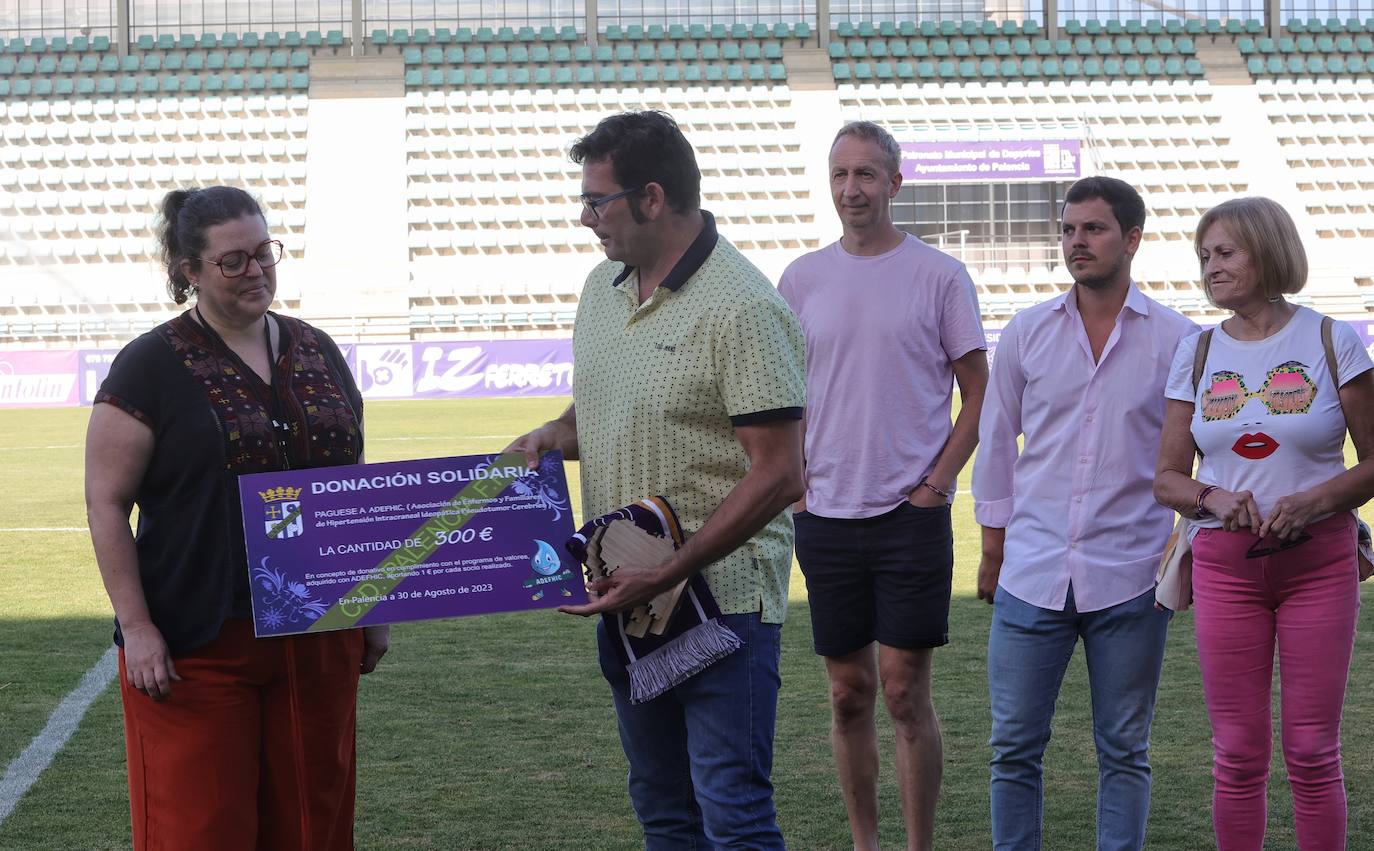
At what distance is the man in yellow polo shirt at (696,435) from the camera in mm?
2734

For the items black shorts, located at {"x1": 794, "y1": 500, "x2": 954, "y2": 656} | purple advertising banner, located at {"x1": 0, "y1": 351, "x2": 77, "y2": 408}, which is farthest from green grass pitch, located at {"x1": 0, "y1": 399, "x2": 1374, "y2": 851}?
purple advertising banner, located at {"x1": 0, "y1": 351, "x2": 77, "y2": 408}

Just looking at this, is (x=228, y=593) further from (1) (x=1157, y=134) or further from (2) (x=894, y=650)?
(1) (x=1157, y=134)

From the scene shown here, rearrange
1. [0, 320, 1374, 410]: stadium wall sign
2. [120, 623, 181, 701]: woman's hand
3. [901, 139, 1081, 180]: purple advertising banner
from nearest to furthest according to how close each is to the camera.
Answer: [120, 623, 181, 701]: woman's hand → [0, 320, 1374, 410]: stadium wall sign → [901, 139, 1081, 180]: purple advertising banner

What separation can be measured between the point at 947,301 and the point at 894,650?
0.92 metres

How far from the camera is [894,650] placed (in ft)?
13.3

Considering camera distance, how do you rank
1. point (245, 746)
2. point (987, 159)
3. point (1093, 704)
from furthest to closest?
point (987, 159) < point (1093, 704) < point (245, 746)

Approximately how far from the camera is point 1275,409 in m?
3.37

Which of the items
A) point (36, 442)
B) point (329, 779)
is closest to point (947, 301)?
point (329, 779)

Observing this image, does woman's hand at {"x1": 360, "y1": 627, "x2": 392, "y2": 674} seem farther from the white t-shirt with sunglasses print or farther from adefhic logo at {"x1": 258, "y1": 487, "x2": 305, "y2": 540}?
the white t-shirt with sunglasses print

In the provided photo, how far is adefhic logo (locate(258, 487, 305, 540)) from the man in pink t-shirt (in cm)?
154

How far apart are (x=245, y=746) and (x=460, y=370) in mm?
24840

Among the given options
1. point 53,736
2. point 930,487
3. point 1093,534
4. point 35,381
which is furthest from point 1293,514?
point 35,381

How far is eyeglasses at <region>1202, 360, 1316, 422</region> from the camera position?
3.36 metres

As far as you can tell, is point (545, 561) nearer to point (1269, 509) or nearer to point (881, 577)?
point (881, 577)
